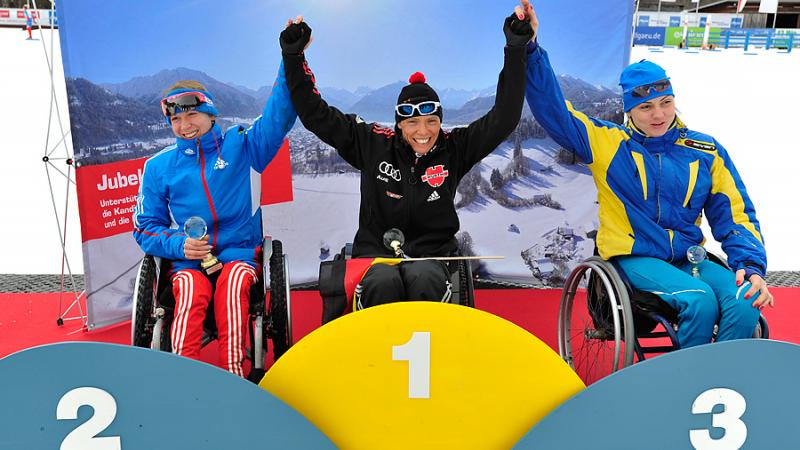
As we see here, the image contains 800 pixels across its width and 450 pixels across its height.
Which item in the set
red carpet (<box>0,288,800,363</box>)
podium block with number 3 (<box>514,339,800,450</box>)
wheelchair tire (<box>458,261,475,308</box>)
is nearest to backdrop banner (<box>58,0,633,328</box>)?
red carpet (<box>0,288,800,363</box>)

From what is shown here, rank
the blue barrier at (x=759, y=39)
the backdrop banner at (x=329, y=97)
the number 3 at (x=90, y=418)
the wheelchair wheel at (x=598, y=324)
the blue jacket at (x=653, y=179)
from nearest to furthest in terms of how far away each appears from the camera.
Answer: the number 3 at (x=90, y=418) → the wheelchair wheel at (x=598, y=324) → the blue jacket at (x=653, y=179) → the backdrop banner at (x=329, y=97) → the blue barrier at (x=759, y=39)

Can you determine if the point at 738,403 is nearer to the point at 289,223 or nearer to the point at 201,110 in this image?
the point at 201,110

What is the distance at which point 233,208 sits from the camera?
2416 millimetres

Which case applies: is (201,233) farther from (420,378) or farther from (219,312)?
(420,378)

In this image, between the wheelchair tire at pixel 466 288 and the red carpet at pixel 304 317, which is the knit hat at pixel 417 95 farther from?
the red carpet at pixel 304 317

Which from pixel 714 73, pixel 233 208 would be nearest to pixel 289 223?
pixel 233 208

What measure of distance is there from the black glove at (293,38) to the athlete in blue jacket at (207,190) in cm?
13

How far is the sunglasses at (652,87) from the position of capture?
7.36 feet

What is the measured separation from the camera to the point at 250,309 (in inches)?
88.8

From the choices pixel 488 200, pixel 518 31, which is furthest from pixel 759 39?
pixel 518 31

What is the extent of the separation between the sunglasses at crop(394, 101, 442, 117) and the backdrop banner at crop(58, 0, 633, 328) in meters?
1.27

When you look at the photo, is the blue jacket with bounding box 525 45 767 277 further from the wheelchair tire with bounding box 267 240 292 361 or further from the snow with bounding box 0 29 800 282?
the snow with bounding box 0 29 800 282

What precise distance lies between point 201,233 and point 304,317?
1219 mm

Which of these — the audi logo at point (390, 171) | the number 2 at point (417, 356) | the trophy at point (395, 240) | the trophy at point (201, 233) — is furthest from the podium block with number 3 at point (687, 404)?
the trophy at point (201, 233)
